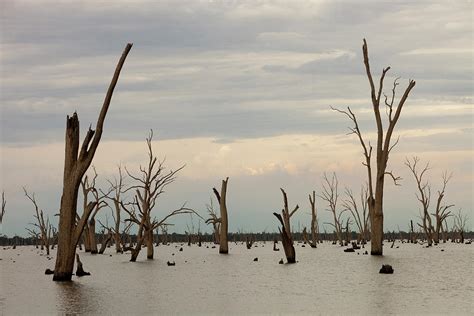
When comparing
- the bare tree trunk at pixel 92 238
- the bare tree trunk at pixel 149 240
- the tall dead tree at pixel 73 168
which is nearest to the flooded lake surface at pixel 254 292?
the tall dead tree at pixel 73 168

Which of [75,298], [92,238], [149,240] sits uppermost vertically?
[92,238]

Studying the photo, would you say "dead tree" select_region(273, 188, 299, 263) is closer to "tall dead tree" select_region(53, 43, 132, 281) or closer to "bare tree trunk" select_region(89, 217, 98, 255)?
"tall dead tree" select_region(53, 43, 132, 281)

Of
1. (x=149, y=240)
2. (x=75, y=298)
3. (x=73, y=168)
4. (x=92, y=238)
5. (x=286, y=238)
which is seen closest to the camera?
(x=75, y=298)

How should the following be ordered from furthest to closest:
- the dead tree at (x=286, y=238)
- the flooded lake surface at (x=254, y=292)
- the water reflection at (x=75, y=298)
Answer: the dead tree at (x=286, y=238), the water reflection at (x=75, y=298), the flooded lake surface at (x=254, y=292)

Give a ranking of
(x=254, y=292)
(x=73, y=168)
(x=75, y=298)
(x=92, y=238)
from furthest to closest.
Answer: (x=92, y=238), (x=73, y=168), (x=254, y=292), (x=75, y=298)

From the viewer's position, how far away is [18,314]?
15.2 metres

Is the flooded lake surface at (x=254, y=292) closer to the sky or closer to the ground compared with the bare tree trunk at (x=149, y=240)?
closer to the ground

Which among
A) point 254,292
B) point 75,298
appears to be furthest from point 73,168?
point 254,292

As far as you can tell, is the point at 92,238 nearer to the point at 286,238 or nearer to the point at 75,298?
the point at 286,238

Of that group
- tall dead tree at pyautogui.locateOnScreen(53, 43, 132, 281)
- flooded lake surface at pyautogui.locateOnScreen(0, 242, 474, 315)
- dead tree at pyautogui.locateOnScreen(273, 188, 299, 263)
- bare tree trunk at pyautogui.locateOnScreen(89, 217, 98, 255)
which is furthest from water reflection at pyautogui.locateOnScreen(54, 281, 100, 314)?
Answer: bare tree trunk at pyautogui.locateOnScreen(89, 217, 98, 255)

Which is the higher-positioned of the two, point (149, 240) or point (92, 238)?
point (92, 238)

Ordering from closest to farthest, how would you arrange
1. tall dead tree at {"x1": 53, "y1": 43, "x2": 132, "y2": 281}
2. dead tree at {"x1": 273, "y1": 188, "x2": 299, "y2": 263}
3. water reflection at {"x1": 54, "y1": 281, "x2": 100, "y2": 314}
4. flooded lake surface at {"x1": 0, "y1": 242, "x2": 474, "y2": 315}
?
flooded lake surface at {"x1": 0, "y1": 242, "x2": 474, "y2": 315} → water reflection at {"x1": 54, "y1": 281, "x2": 100, "y2": 314} → tall dead tree at {"x1": 53, "y1": 43, "x2": 132, "y2": 281} → dead tree at {"x1": 273, "y1": 188, "x2": 299, "y2": 263}

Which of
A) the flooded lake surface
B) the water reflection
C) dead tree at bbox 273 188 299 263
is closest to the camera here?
the flooded lake surface

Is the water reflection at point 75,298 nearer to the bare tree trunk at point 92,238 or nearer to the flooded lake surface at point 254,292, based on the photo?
the flooded lake surface at point 254,292
